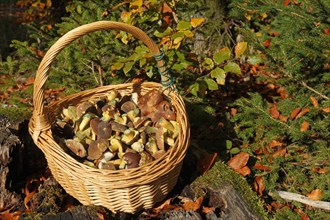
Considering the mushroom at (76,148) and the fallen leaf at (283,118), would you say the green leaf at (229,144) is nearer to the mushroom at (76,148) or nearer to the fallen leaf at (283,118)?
the fallen leaf at (283,118)

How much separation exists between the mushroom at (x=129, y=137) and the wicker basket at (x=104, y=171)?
0.23 metres

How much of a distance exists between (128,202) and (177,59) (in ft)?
3.34

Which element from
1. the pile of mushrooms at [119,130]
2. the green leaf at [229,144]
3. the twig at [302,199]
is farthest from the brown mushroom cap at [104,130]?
the twig at [302,199]

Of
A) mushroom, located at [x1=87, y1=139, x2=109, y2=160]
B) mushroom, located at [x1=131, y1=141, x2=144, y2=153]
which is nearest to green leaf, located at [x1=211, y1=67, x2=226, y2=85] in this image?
mushroom, located at [x1=131, y1=141, x2=144, y2=153]

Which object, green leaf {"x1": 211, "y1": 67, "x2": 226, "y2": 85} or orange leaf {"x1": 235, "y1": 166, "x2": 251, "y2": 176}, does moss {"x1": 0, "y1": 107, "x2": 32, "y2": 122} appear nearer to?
green leaf {"x1": 211, "y1": 67, "x2": 226, "y2": 85}

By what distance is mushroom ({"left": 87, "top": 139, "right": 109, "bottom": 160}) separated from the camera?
2096mm

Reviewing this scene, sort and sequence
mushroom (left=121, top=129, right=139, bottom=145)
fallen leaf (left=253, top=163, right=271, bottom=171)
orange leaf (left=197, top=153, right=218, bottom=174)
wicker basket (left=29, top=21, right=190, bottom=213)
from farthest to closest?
fallen leaf (left=253, top=163, right=271, bottom=171) → orange leaf (left=197, top=153, right=218, bottom=174) → mushroom (left=121, top=129, right=139, bottom=145) → wicker basket (left=29, top=21, right=190, bottom=213)

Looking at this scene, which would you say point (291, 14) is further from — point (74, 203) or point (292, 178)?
point (74, 203)

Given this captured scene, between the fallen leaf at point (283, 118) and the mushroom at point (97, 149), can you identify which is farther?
the fallen leaf at point (283, 118)

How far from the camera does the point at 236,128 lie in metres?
2.93

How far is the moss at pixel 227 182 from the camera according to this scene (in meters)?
2.28

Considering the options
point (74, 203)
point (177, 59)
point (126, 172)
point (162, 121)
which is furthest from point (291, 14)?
point (74, 203)

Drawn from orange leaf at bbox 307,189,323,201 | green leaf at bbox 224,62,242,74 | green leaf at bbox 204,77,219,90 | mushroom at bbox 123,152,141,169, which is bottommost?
orange leaf at bbox 307,189,323,201

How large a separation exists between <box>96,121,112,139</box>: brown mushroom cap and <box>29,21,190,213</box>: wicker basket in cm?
26
